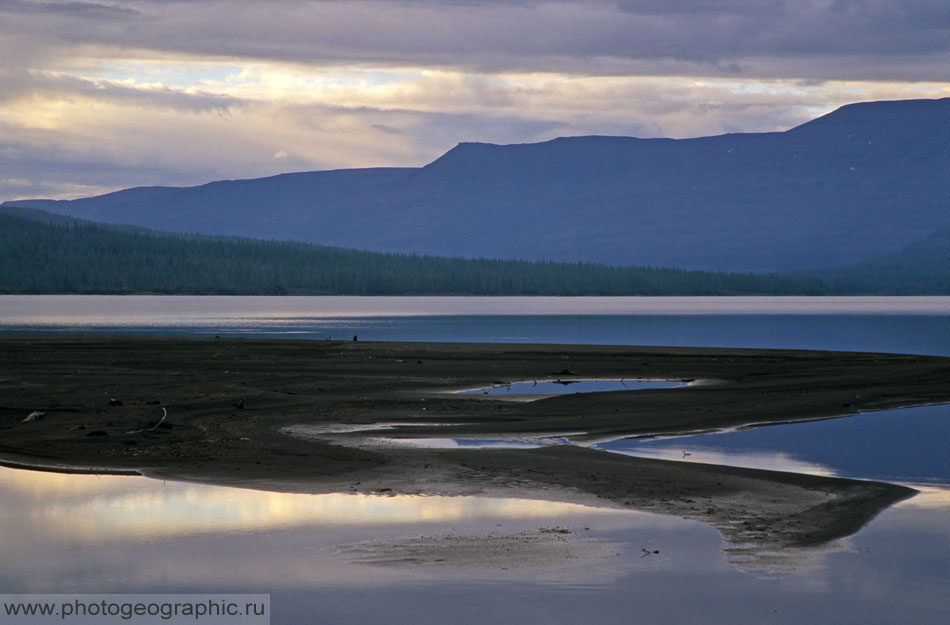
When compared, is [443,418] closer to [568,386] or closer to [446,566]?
[568,386]

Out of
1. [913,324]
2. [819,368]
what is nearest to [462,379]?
[819,368]

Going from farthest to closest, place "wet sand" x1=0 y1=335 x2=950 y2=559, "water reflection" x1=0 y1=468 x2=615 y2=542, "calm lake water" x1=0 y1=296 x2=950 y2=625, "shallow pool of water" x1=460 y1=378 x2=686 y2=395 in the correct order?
"shallow pool of water" x1=460 y1=378 x2=686 y2=395, "wet sand" x1=0 y1=335 x2=950 y2=559, "water reflection" x1=0 y1=468 x2=615 y2=542, "calm lake water" x1=0 y1=296 x2=950 y2=625

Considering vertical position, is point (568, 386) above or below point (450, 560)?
below

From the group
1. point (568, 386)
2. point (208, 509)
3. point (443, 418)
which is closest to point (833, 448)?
point (443, 418)

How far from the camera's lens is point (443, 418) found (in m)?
32.1

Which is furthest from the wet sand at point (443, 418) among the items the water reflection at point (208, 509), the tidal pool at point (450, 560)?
the tidal pool at point (450, 560)

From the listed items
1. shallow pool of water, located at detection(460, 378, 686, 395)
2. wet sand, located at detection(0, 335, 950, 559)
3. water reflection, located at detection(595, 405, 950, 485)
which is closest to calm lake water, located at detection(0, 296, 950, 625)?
water reflection, located at detection(595, 405, 950, 485)

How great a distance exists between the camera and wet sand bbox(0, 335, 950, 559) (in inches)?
833

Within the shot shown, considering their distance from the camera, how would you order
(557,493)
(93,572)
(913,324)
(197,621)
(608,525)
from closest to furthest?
1. (197,621)
2. (93,572)
3. (608,525)
4. (557,493)
5. (913,324)

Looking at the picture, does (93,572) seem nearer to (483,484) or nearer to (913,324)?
(483,484)

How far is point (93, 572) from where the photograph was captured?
15.8m

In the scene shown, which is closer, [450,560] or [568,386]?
[450,560]

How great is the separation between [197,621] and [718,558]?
7050 mm

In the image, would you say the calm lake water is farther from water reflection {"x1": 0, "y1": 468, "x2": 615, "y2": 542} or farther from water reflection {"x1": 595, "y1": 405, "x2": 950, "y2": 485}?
water reflection {"x1": 595, "y1": 405, "x2": 950, "y2": 485}
